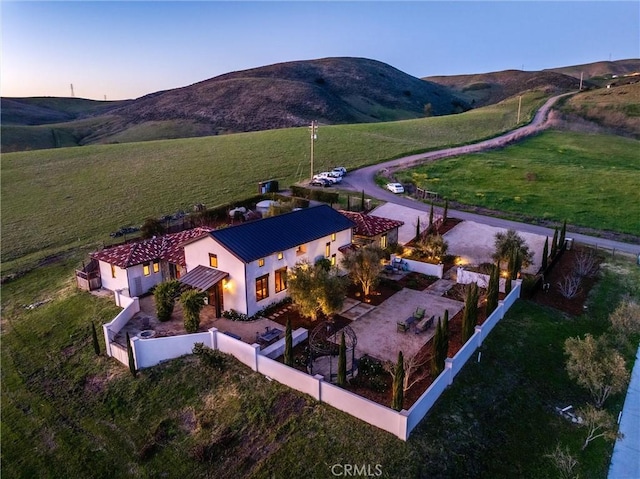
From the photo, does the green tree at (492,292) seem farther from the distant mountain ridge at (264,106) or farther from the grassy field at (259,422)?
the distant mountain ridge at (264,106)

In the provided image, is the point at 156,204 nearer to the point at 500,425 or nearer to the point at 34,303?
the point at 34,303

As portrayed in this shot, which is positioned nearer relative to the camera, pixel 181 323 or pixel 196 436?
pixel 196 436

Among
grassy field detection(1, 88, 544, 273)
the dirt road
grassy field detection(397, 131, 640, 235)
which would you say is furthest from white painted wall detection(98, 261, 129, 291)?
grassy field detection(397, 131, 640, 235)

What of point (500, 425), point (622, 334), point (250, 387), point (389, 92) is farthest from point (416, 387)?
point (389, 92)

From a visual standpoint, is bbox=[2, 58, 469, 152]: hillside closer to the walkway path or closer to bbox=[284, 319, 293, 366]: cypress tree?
bbox=[284, 319, 293, 366]: cypress tree

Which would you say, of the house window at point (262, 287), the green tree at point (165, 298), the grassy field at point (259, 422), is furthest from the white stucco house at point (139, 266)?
the house window at point (262, 287)

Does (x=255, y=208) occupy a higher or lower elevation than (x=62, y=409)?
higher
